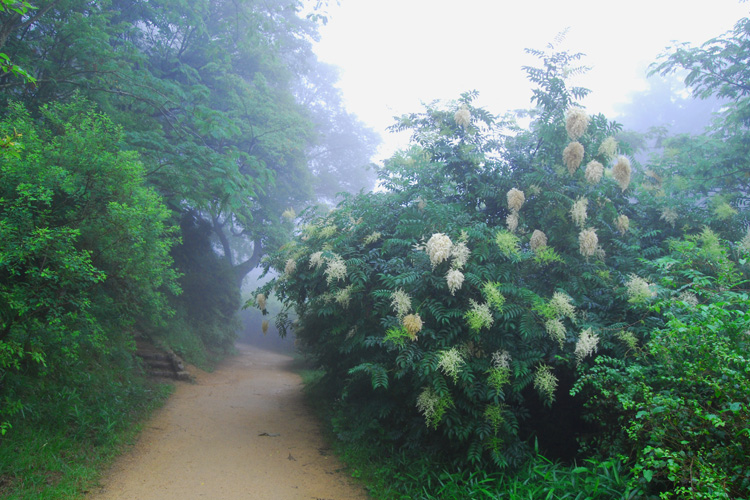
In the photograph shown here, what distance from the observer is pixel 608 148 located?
5.54 metres

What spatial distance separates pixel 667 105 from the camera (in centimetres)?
2653

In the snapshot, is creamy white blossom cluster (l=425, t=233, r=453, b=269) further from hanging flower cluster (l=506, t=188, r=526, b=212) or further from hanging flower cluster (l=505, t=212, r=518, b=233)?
hanging flower cluster (l=506, t=188, r=526, b=212)

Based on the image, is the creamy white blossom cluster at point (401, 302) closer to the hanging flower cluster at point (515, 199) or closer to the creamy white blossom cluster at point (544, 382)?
the creamy white blossom cluster at point (544, 382)

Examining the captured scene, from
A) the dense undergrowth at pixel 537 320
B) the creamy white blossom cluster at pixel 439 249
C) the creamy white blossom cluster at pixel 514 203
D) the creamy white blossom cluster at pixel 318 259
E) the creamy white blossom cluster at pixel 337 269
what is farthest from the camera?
the creamy white blossom cluster at pixel 318 259

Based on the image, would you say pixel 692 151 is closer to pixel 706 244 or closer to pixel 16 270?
pixel 706 244

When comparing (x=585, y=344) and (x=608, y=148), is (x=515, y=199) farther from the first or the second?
(x=585, y=344)

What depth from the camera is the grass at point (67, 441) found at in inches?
163

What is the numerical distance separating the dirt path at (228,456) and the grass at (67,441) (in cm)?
23

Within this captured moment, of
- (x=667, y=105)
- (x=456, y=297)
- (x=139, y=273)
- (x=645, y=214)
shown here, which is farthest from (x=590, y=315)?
(x=667, y=105)

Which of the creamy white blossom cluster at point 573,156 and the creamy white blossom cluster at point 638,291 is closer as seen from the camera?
the creamy white blossom cluster at point 638,291

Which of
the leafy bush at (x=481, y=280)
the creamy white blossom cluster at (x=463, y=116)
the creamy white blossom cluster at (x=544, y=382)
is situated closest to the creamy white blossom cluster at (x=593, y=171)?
the leafy bush at (x=481, y=280)

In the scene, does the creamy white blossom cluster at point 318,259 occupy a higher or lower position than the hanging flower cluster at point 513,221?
lower

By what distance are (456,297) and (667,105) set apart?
97.1 ft

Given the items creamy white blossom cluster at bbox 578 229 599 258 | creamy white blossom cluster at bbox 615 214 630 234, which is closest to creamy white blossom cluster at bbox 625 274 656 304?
creamy white blossom cluster at bbox 578 229 599 258
